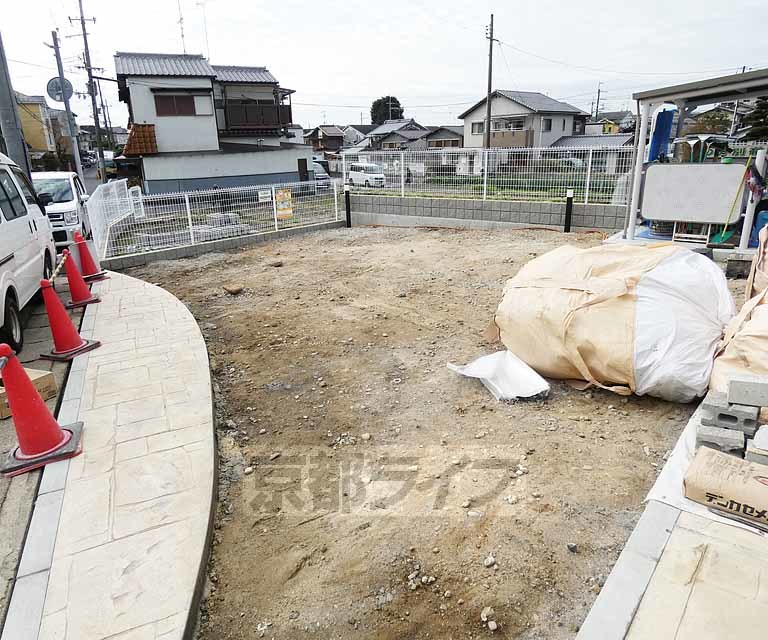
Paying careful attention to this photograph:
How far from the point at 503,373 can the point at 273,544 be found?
2142mm

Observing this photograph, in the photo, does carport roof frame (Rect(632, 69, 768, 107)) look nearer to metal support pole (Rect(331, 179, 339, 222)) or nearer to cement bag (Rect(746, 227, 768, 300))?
cement bag (Rect(746, 227, 768, 300))

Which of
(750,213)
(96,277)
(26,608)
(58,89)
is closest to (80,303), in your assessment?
(96,277)

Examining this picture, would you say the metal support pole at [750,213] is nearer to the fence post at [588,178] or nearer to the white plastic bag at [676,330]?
the fence post at [588,178]

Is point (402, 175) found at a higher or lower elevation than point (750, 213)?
higher

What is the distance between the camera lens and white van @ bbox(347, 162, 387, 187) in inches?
505

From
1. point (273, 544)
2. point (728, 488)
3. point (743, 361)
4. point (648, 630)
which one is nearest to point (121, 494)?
point (273, 544)

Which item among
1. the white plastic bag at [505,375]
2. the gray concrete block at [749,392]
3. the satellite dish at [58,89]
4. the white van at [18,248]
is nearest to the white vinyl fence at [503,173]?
the white plastic bag at [505,375]

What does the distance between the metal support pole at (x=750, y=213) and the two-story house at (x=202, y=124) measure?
22.6 meters

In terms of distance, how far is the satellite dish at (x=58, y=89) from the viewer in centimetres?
1556

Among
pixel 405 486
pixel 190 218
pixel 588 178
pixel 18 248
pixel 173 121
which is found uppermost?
pixel 173 121

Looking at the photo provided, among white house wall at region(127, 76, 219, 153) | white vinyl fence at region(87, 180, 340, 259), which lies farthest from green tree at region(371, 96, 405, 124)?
white vinyl fence at region(87, 180, 340, 259)

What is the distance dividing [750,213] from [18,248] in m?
8.66

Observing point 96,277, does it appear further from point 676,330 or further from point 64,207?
point 676,330

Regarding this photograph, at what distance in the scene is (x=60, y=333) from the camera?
14.9 ft
